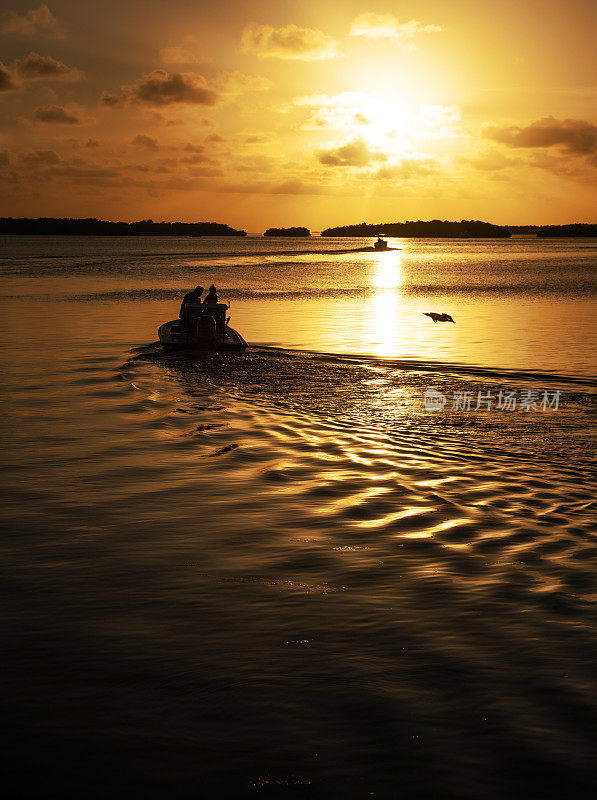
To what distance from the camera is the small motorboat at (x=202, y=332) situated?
30422 millimetres

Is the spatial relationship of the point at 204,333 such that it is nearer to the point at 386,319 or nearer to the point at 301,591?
the point at 386,319

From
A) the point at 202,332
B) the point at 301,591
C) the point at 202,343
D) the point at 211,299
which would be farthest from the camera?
the point at 211,299

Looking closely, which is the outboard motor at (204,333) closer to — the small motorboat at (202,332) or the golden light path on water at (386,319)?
the small motorboat at (202,332)

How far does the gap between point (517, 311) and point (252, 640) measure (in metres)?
44.6

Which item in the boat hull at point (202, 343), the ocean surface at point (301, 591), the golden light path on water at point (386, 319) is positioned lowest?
the ocean surface at point (301, 591)

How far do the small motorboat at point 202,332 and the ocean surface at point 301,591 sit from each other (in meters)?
7.20

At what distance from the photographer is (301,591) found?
9320mm

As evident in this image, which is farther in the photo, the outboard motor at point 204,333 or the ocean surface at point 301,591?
the outboard motor at point 204,333

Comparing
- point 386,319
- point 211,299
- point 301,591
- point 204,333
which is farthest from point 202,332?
point 301,591

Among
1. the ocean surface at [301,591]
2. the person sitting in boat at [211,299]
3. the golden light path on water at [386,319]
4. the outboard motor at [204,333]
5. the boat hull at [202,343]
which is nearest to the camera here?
the ocean surface at [301,591]

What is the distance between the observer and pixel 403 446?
1639cm

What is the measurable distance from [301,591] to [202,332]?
866 inches

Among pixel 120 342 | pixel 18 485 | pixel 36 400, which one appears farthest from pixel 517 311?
pixel 18 485

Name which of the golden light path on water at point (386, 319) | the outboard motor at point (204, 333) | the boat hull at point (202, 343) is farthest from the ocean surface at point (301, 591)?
the golden light path on water at point (386, 319)
